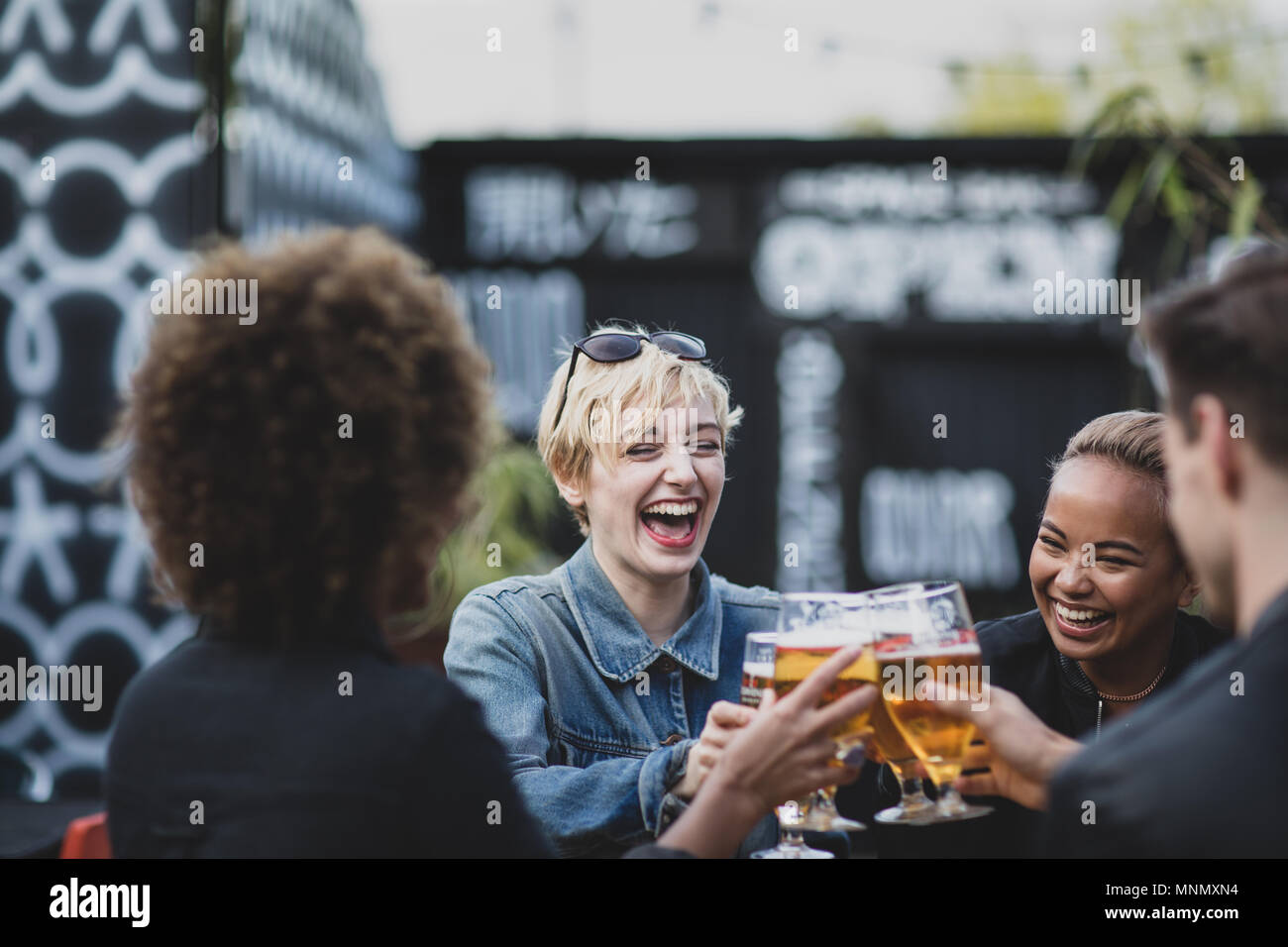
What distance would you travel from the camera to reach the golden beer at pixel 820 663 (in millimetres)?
1436

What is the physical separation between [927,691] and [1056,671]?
0.75 metres

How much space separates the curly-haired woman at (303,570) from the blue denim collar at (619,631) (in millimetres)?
689

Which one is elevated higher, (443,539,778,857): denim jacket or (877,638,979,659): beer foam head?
(877,638,979,659): beer foam head

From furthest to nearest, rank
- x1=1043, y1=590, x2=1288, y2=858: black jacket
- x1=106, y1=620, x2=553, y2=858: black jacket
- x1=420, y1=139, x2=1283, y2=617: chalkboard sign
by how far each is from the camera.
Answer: x1=420, y1=139, x2=1283, y2=617: chalkboard sign < x1=106, y1=620, x2=553, y2=858: black jacket < x1=1043, y1=590, x2=1288, y2=858: black jacket

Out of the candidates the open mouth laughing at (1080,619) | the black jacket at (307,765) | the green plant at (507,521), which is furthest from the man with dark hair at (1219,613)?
the green plant at (507,521)

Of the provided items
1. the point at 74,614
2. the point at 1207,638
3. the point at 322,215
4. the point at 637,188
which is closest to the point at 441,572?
the point at 1207,638

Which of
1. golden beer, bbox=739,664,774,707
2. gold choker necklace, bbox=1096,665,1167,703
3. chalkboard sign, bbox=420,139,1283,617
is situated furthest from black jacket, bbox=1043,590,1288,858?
chalkboard sign, bbox=420,139,1283,617

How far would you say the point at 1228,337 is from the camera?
1.19 meters

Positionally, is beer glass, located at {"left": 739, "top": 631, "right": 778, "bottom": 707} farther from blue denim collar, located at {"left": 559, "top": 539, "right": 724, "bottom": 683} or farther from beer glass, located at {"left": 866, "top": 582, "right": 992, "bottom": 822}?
blue denim collar, located at {"left": 559, "top": 539, "right": 724, "bottom": 683}

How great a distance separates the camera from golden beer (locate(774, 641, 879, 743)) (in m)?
1.44

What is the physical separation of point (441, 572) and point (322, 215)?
4702 millimetres

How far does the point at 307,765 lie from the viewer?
48.0 inches

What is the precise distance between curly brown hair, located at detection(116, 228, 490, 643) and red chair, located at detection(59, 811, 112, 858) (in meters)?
0.70
